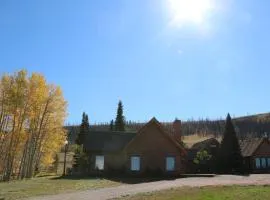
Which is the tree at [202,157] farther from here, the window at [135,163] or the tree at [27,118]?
the tree at [27,118]

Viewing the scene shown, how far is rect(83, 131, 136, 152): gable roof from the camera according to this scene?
44.6 meters

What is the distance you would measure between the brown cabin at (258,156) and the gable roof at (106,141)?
2036 cm

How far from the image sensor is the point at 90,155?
1756 inches

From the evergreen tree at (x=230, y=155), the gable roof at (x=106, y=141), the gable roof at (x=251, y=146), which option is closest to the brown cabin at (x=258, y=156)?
the gable roof at (x=251, y=146)

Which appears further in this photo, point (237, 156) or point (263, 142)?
point (263, 142)

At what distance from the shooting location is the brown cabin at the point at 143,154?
1721 inches

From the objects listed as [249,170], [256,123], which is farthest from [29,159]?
[256,123]

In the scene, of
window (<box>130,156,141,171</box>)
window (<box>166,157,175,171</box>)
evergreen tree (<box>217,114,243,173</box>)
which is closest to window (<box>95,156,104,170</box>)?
window (<box>130,156,141,171</box>)

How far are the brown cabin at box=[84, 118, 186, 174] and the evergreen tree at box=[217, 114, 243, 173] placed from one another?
880 centimetres

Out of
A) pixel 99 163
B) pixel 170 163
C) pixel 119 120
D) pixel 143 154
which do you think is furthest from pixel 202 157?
pixel 119 120

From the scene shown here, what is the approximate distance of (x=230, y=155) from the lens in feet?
168

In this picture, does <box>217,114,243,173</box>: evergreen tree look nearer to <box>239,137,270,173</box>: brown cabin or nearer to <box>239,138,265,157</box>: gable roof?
<box>239,137,270,173</box>: brown cabin

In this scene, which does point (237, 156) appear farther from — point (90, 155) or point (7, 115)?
point (7, 115)

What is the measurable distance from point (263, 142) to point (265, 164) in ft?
10.9
